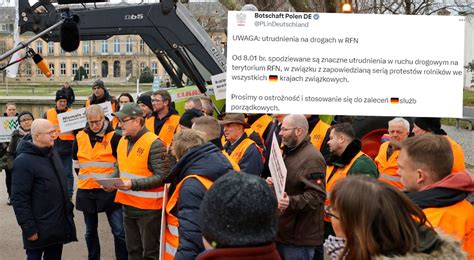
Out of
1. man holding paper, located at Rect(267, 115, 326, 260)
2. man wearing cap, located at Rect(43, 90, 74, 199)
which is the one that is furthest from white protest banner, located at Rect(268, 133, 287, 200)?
man wearing cap, located at Rect(43, 90, 74, 199)

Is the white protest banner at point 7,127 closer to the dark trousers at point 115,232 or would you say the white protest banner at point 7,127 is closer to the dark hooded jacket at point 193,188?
the dark trousers at point 115,232

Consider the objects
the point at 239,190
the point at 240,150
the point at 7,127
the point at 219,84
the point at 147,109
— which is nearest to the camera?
the point at 239,190

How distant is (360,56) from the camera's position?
3.86 metres

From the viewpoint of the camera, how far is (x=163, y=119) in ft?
24.9

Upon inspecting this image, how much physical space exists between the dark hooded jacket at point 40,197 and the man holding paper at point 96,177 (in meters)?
0.93

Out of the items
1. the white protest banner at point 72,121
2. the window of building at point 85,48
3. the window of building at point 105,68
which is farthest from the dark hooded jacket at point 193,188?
the window of building at point 85,48

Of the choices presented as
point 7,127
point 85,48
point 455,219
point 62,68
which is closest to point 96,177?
point 7,127

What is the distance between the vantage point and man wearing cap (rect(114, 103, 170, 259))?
5340mm

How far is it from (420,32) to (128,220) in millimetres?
3241

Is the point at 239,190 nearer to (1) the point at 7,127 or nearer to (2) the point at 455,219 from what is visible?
(2) the point at 455,219

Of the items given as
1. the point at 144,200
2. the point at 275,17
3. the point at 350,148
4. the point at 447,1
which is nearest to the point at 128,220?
the point at 144,200

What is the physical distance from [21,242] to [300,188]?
14.1 feet

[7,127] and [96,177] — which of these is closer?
[96,177]

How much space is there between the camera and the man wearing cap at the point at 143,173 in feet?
17.5
